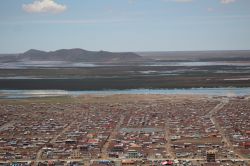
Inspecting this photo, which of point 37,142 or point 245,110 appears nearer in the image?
point 37,142

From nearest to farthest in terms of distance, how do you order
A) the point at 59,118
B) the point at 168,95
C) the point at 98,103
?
the point at 59,118 → the point at 98,103 → the point at 168,95

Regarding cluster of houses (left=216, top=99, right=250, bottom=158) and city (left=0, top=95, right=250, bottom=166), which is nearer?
city (left=0, top=95, right=250, bottom=166)

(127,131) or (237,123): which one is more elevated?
(237,123)

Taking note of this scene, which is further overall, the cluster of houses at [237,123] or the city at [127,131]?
the cluster of houses at [237,123]

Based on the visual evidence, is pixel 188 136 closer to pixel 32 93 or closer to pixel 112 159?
pixel 112 159

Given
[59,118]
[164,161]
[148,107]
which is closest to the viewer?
[164,161]

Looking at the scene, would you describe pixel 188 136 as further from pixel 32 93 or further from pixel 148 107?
pixel 32 93

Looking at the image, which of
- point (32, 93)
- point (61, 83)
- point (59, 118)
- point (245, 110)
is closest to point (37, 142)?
point (59, 118)

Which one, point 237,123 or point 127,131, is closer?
point 127,131

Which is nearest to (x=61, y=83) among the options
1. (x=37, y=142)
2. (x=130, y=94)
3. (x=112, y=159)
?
Answer: (x=130, y=94)
